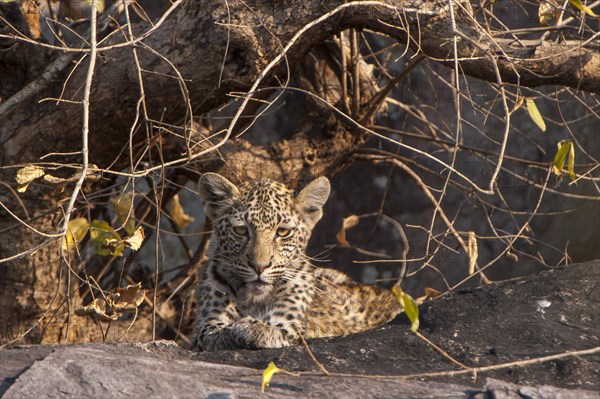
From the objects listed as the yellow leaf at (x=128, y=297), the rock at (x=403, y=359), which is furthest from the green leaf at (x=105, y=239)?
the rock at (x=403, y=359)

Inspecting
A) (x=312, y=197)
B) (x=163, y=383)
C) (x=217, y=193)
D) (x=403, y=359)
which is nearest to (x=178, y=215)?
(x=217, y=193)

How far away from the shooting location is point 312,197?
6051mm

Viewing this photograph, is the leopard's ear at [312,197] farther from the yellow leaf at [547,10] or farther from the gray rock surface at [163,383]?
the gray rock surface at [163,383]

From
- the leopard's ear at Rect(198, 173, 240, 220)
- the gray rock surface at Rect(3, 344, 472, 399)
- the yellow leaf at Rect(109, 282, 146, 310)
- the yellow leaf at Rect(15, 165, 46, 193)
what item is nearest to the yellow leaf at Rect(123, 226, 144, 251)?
the yellow leaf at Rect(109, 282, 146, 310)

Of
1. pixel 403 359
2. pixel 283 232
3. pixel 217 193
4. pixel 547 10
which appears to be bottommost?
pixel 403 359

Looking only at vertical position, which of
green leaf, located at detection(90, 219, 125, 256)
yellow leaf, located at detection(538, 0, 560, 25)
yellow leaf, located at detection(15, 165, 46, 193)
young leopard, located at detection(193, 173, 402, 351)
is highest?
yellow leaf, located at detection(538, 0, 560, 25)

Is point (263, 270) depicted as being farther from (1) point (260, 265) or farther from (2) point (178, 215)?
(2) point (178, 215)

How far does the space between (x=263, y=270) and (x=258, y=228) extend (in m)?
0.28

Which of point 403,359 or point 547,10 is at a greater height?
point 547,10

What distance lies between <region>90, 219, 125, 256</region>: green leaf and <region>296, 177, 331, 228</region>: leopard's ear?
4.17 ft

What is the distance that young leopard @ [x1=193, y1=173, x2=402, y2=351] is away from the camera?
18.3ft

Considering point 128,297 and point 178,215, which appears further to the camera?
point 178,215

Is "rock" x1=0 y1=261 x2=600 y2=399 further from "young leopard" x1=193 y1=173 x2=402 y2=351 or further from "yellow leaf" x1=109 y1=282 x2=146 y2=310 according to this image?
"yellow leaf" x1=109 y1=282 x2=146 y2=310

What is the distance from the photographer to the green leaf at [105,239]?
5.14 meters
